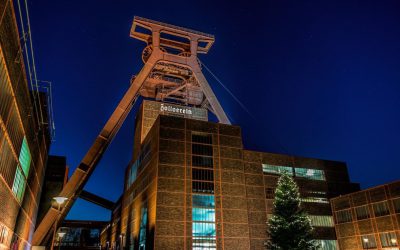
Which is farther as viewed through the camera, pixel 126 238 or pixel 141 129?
pixel 141 129

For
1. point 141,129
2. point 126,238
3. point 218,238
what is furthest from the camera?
point 141,129

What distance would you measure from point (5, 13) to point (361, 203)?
126 feet

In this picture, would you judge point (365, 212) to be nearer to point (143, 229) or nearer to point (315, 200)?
point (315, 200)

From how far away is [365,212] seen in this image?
36.7 metres

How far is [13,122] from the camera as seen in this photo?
663 inches

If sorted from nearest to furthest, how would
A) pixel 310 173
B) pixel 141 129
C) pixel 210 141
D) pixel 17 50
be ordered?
pixel 17 50 → pixel 210 141 → pixel 310 173 → pixel 141 129

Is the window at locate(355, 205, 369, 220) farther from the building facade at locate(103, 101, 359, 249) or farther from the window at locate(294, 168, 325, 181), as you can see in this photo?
the window at locate(294, 168, 325, 181)

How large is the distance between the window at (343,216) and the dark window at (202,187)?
55.4ft

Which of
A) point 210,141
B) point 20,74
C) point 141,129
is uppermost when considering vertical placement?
point 141,129

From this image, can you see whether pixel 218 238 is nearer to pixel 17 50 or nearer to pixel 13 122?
pixel 13 122

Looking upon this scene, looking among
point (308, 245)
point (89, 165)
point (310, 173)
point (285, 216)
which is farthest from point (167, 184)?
point (310, 173)

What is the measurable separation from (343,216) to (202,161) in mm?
18929

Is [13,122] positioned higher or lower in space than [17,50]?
lower

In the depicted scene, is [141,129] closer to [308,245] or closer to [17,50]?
[308,245]
